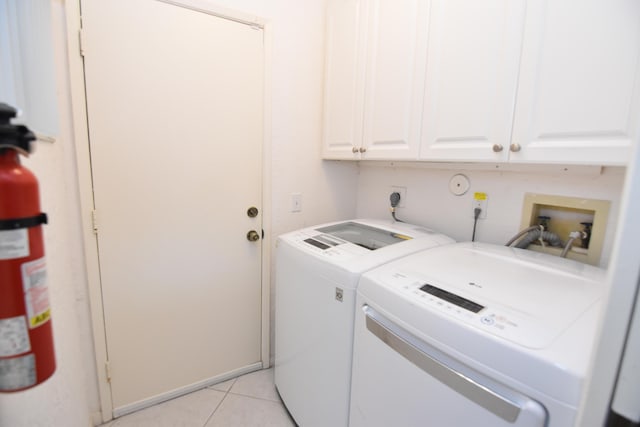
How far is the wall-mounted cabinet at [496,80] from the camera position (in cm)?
85

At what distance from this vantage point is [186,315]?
1.73 metres

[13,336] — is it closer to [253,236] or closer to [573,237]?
[253,236]

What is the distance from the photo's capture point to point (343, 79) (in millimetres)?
1770

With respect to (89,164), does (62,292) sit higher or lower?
lower

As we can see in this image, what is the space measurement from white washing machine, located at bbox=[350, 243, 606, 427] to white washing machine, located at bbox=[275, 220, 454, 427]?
0.27 ft

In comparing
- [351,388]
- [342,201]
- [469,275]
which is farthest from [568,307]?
[342,201]

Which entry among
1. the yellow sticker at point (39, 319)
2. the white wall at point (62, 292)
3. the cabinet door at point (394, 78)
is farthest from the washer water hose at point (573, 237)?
the white wall at point (62, 292)

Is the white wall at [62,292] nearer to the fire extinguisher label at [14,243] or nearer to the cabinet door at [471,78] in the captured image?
the fire extinguisher label at [14,243]

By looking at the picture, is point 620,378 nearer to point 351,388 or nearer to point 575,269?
point 575,269

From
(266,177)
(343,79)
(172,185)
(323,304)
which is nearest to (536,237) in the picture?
(323,304)

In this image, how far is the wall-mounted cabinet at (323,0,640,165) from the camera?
0.85 m

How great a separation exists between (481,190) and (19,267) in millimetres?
1604

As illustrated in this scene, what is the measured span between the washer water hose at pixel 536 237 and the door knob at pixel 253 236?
4.39ft

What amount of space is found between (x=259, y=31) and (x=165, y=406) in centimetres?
216
